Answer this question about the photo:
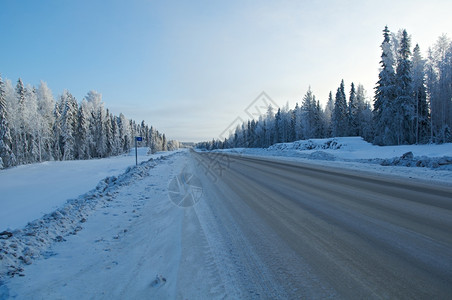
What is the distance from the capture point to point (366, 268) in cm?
279

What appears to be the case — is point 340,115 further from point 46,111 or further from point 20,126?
point 20,126

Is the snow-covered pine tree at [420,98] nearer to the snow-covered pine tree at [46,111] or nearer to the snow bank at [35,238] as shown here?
the snow bank at [35,238]

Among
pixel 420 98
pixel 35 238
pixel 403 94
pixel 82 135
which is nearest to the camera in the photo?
pixel 35 238

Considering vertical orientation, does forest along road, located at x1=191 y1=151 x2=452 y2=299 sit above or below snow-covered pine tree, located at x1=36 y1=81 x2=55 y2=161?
below

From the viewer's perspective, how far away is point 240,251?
338cm

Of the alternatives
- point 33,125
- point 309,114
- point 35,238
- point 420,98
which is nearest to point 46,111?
point 33,125

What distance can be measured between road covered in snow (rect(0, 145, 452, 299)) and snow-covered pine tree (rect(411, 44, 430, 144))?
1552 inches

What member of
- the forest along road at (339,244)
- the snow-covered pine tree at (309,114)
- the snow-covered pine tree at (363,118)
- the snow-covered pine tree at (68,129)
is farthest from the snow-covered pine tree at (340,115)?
the snow-covered pine tree at (68,129)

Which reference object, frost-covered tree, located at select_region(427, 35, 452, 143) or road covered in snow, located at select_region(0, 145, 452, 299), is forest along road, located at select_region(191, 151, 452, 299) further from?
frost-covered tree, located at select_region(427, 35, 452, 143)

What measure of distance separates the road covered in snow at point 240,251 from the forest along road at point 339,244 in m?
0.02

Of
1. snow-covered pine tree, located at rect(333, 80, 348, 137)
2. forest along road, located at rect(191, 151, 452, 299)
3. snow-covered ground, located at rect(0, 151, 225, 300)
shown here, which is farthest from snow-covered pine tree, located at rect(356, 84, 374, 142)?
snow-covered ground, located at rect(0, 151, 225, 300)

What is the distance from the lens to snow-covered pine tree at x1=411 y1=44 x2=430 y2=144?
117 ft

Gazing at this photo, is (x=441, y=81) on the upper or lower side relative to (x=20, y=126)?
upper

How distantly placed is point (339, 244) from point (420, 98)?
1893 inches
